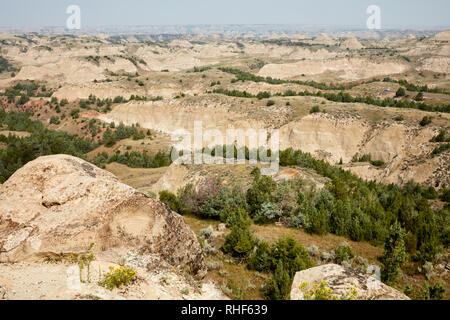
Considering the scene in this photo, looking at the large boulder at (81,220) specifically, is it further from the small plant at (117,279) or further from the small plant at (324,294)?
the small plant at (324,294)

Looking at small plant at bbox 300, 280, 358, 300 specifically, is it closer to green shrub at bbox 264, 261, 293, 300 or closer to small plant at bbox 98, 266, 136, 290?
green shrub at bbox 264, 261, 293, 300

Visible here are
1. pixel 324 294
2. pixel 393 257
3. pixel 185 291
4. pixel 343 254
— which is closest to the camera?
pixel 324 294

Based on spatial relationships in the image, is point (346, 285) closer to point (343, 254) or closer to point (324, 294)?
point (324, 294)

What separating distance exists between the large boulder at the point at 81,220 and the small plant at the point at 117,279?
67.1 inches

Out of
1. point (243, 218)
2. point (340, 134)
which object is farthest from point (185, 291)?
point (340, 134)

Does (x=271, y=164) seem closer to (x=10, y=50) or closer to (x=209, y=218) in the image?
(x=209, y=218)

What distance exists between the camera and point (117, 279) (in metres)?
7.09

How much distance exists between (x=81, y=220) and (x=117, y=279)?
127 inches

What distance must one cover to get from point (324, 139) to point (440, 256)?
133 ft

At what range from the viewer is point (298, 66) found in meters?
125

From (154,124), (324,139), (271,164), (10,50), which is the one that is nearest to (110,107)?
(154,124)

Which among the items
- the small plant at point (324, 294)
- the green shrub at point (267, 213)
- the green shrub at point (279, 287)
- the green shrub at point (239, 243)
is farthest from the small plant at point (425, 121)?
the small plant at point (324, 294)

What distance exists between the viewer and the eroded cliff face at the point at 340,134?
36625 mm

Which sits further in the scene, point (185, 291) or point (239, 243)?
point (239, 243)
